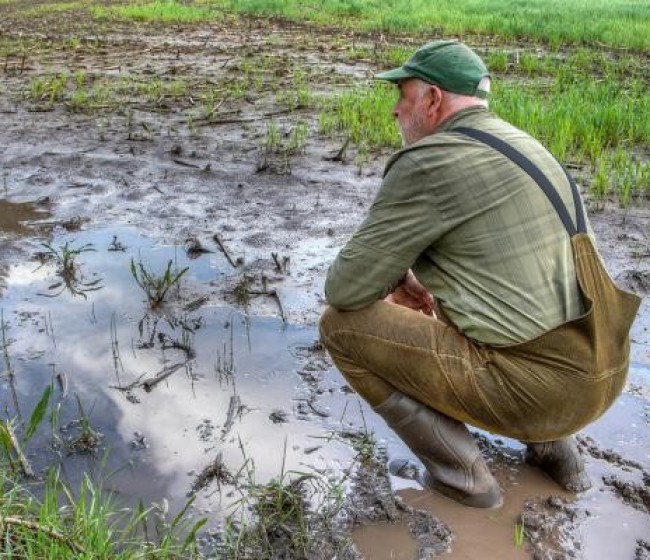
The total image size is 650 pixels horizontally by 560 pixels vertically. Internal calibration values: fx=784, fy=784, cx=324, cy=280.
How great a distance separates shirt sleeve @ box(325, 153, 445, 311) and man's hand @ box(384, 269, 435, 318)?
255 mm

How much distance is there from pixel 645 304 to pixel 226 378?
226 centimetres

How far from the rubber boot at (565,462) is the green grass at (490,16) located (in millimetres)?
10591

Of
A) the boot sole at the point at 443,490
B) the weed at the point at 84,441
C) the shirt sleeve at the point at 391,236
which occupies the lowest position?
the boot sole at the point at 443,490

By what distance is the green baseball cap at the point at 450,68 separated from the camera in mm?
2492

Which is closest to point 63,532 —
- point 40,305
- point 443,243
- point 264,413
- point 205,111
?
point 264,413

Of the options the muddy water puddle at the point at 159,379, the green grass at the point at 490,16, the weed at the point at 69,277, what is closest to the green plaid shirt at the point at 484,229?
the muddy water puddle at the point at 159,379

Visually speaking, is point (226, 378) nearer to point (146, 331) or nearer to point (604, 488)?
point (146, 331)

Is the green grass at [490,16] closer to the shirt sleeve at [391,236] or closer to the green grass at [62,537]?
the shirt sleeve at [391,236]

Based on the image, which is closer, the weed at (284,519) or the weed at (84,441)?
the weed at (284,519)

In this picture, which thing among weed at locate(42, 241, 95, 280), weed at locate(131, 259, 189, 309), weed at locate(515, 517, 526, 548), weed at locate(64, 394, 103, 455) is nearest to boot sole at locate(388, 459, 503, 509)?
weed at locate(515, 517, 526, 548)

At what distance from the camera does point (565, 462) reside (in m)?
2.79

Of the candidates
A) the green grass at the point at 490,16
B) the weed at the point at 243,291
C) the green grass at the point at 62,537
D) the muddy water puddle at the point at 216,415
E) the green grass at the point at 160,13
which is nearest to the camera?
the green grass at the point at 62,537

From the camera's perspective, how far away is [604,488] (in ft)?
9.25

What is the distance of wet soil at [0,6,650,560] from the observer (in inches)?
107
